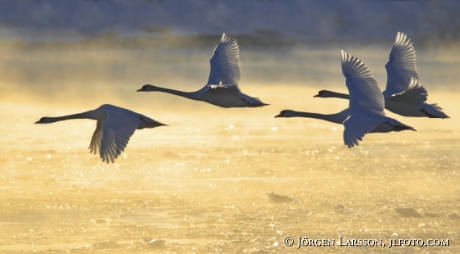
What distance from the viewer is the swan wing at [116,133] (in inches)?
883

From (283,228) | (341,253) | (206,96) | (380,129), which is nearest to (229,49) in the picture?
(206,96)

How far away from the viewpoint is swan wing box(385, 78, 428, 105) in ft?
83.0

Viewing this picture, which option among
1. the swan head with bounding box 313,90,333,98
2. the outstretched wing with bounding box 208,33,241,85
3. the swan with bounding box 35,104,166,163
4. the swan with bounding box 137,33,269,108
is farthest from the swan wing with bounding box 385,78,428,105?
the swan with bounding box 35,104,166,163

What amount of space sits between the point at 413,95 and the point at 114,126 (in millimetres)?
7678

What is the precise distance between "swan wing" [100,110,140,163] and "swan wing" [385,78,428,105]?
6.65 metres

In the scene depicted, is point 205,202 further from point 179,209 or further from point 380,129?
point 380,129

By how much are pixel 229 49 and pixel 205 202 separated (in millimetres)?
137883

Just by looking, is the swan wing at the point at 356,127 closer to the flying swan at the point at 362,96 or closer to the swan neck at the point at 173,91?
the flying swan at the point at 362,96

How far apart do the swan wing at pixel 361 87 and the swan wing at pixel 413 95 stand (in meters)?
0.90

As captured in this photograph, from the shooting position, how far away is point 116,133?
22.8 m

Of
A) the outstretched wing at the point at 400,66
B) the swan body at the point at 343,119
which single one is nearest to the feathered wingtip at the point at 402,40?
the outstretched wing at the point at 400,66

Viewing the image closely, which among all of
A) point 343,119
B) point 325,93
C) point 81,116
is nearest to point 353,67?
point 343,119

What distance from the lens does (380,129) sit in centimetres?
2445

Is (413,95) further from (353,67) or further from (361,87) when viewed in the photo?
(353,67)
